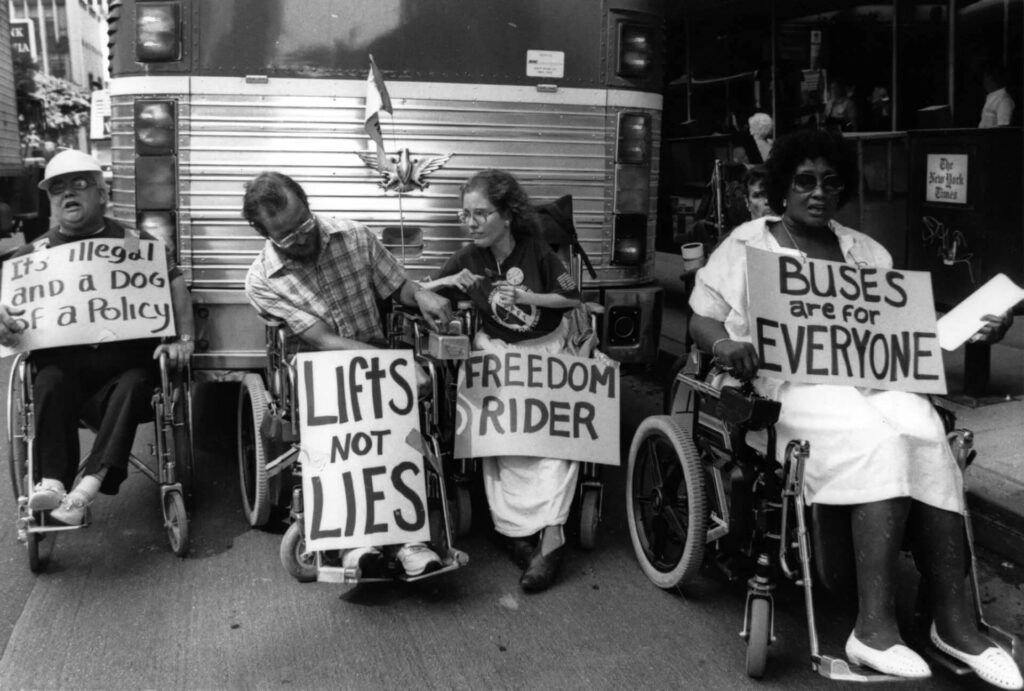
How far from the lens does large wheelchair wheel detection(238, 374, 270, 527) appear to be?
459 centimetres

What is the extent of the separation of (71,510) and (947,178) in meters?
5.83

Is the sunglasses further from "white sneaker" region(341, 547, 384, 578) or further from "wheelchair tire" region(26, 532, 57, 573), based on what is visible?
"white sneaker" region(341, 547, 384, 578)

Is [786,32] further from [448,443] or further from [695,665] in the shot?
[695,665]

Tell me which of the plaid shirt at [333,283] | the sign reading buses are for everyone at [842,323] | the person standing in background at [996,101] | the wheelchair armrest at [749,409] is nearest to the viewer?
the wheelchair armrest at [749,409]

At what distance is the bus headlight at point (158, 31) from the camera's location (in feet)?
17.3

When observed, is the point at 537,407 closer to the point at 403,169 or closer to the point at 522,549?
the point at 522,549

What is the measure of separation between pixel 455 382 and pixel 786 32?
7970mm

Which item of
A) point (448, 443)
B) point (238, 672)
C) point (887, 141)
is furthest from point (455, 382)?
point (887, 141)

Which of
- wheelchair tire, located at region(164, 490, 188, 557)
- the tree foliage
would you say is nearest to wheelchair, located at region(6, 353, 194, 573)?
wheelchair tire, located at region(164, 490, 188, 557)

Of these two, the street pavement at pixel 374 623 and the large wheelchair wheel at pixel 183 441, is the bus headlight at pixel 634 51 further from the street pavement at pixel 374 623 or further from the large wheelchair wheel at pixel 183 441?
the large wheelchair wheel at pixel 183 441

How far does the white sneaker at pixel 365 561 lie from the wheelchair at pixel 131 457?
0.90 meters

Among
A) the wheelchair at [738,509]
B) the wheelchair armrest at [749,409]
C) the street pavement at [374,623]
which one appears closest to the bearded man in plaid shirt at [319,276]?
the street pavement at [374,623]

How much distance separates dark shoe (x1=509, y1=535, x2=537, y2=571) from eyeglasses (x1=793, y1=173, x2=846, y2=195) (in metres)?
1.73

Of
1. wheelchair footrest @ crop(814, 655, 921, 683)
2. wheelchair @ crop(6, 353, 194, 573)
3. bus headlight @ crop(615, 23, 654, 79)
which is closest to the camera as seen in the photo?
wheelchair footrest @ crop(814, 655, 921, 683)
